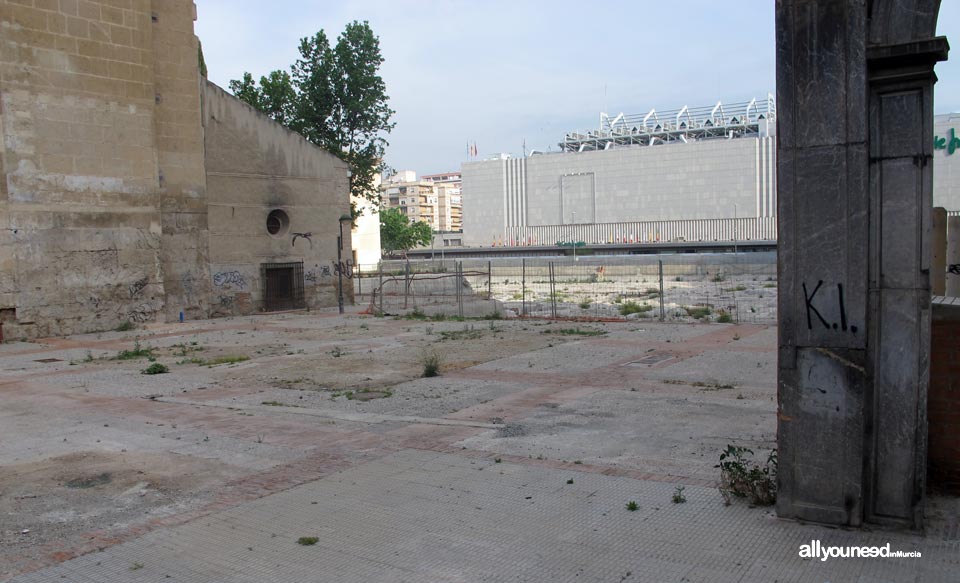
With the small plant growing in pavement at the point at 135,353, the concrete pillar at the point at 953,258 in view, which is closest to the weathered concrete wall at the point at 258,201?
the small plant growing in pavement at the point at 135,353

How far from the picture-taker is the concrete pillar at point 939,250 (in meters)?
6.23

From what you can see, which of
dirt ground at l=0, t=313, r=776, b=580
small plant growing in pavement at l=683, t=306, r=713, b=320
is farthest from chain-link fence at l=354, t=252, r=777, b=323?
dirt ground at l=0, t=313, r=776, b=580

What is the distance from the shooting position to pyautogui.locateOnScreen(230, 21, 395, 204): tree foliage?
4116 centimetres

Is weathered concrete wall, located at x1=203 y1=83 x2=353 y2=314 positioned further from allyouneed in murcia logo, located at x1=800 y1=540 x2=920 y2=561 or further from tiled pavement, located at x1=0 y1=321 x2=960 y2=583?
allyouneed in murcia logo, located at x1=800 y1=540 x2=920 y2=561

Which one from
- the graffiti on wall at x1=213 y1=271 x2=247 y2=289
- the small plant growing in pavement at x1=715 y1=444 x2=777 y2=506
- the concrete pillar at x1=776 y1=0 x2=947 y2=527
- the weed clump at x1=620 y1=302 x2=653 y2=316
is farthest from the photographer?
the graffiti on wall at x1=213 y1=271 x2=247 y2=289

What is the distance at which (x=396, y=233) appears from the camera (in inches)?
4092

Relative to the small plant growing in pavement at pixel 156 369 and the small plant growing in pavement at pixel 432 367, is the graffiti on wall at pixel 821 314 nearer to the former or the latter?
the small plant growing in pavement at pixel 432 367

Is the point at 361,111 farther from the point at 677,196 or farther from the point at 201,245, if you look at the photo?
the point at 677,196

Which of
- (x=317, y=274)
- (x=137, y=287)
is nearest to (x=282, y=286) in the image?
(x=317, y=274)

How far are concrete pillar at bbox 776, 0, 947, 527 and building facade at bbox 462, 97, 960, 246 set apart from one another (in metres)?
97.0

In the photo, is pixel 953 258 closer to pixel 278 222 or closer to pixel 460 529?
pixel 460 529

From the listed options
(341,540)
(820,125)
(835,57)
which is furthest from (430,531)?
(835,57)

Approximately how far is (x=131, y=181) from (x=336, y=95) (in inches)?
781

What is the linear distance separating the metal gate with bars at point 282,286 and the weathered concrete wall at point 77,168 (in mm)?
4859
